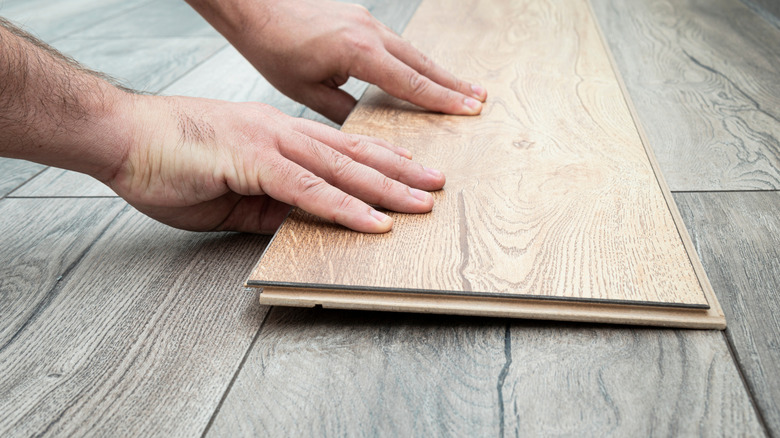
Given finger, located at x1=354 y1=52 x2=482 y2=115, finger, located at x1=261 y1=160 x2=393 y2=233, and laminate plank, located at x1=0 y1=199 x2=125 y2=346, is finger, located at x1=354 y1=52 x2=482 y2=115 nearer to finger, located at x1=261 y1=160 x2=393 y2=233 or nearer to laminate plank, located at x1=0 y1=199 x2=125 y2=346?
finger, located at x1=261 y1=160 x2=393 y2=233

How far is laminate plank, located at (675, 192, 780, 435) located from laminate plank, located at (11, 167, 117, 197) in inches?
39.2

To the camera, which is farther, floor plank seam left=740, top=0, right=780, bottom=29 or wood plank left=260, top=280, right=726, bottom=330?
floor plank seam left=740, top=0, right=780, bottom=29

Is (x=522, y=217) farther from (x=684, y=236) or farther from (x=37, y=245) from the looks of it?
(x=37, y=245)

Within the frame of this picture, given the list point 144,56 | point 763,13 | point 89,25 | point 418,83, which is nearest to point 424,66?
point 418,83

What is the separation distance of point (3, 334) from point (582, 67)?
Result: 4.05 feet

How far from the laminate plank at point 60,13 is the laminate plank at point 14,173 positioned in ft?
3.86

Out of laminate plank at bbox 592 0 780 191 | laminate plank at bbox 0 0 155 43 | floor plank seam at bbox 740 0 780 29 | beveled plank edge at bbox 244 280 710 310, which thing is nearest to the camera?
beveled plank edge at bbox 244 280 710 310

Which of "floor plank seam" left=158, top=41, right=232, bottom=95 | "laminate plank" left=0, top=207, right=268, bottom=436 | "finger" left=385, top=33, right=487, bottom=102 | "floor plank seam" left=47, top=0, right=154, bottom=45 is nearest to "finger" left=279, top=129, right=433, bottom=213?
"laminate plank" left=0, top=207, right=268, bottom=436

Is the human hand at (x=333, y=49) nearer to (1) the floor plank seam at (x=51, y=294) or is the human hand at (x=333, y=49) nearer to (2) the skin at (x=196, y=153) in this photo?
(2) the skin at (x=196, y=153)

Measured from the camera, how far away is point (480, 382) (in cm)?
61

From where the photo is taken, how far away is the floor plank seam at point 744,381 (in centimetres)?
55

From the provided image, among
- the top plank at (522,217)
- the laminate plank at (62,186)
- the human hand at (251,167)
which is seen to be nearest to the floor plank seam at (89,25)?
the laminate plank at (62,186)

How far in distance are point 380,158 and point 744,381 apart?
52 centimetres

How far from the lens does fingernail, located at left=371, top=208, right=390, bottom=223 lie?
0.78 metres
